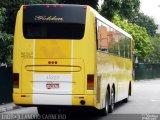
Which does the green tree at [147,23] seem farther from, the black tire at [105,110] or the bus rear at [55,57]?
the bus rear at [55,57]

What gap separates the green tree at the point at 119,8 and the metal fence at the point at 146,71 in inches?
1083

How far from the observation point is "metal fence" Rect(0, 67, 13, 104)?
843 inches

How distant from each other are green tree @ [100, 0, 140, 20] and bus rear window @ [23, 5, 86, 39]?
18.6 meters

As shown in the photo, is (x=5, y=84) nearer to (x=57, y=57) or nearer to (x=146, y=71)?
(x=57, y=57)

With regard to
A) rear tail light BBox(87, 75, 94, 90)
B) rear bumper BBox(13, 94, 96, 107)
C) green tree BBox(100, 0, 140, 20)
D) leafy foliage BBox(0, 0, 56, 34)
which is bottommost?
rear bumper BBox(13, 94, 96, 107)

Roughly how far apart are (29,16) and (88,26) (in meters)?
1.72

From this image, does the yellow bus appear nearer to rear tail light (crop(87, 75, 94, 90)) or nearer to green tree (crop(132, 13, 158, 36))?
rear tail light (crop(87, 75, 94, 90))

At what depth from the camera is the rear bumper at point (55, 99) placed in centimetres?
1517

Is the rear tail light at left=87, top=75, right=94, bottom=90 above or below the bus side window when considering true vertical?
below

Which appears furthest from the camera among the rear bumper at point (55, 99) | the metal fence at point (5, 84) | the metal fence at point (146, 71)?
the metal fence at point (146, 71)

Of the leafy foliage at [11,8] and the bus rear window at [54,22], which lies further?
the leafy foliage at [11,8]

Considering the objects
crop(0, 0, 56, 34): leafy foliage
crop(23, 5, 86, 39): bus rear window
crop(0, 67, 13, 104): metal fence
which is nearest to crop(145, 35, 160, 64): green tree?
crop(0, 0, 56, 34): leafy foliage

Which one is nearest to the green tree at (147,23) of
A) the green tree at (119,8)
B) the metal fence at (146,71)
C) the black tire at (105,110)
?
the metal fence at (146,71)

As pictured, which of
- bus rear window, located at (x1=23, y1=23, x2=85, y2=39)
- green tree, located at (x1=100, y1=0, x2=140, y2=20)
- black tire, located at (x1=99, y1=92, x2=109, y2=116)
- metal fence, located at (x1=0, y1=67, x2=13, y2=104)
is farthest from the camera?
green tree, located at (x1=100, y1=0, x2=140, y2=20)
